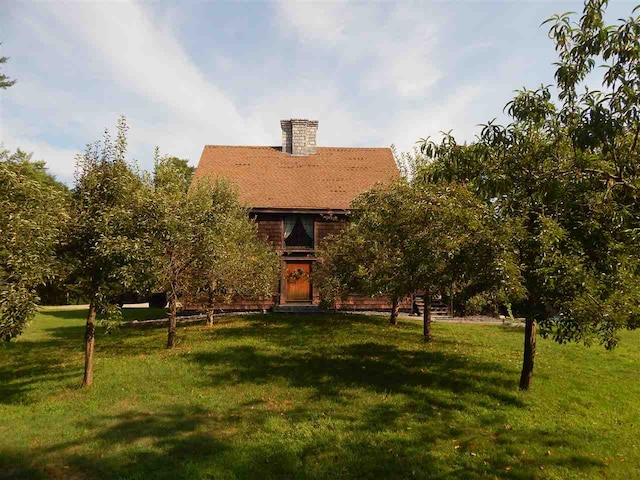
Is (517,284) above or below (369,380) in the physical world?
above

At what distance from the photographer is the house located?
24.1 metres

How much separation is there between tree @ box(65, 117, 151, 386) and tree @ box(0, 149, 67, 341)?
746 millimetres

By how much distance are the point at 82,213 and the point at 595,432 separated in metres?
12.4

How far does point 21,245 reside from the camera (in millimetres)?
8133

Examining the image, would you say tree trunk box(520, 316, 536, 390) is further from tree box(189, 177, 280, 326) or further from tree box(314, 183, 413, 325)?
tree box(189, 177, 280, 326)

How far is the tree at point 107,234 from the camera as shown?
9461mm

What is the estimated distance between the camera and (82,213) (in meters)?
9.77

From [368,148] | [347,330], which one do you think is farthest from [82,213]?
[368,148]

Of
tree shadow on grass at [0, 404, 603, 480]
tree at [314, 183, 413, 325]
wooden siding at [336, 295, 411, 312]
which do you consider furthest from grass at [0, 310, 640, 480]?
wooden siding at [336, 295, 411, 312]

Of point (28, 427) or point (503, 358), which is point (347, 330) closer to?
point (503, 358)

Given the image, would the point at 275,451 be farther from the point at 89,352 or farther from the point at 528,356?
the point at 528,356

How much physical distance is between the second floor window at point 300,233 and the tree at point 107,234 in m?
14.2

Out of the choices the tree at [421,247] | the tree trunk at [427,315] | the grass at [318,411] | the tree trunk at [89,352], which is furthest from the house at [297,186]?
the tree trunk at [89,352]

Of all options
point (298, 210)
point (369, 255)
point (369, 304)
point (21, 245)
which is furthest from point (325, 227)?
point (21, 245)
